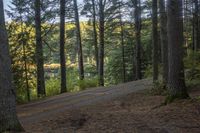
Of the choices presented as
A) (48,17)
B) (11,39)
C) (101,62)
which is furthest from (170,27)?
(101,62)

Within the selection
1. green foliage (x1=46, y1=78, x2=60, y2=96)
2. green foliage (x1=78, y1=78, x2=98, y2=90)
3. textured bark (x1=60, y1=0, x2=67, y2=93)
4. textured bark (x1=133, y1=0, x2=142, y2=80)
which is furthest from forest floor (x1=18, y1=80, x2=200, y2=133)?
textured bark (x1=133, y1=0, x2=142, y2=80)

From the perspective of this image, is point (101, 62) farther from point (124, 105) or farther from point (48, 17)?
point (124, 105)

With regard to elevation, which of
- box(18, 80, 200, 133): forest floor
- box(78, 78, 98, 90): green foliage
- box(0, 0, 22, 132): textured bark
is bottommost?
box(78, 78, 98, 90): green foliage

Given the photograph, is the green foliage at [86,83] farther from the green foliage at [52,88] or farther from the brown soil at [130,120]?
the brown soil at [130,120]

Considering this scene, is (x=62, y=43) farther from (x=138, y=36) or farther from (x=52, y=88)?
(x=138, y=36)

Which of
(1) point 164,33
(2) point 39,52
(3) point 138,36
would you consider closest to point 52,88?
(2) point 39,52

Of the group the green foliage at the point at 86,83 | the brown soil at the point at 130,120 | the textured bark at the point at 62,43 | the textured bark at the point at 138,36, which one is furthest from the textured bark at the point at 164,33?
the textured bark at the point at 138,36

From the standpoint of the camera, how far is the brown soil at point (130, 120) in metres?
9.41

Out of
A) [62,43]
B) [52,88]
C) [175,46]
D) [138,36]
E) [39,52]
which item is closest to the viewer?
[175,46]

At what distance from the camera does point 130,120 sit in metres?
10.4

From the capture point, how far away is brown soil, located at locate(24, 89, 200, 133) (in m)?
9.41

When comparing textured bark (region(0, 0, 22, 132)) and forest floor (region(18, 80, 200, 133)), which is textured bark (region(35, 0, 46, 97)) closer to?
forest floor (region(18, 80, 200, 133))

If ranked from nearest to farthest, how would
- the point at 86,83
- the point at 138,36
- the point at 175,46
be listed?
the point at 175,46
the point at 86,83
the point at 138,36

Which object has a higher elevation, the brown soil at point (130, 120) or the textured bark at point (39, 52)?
the textured bark at point (39, 52)
